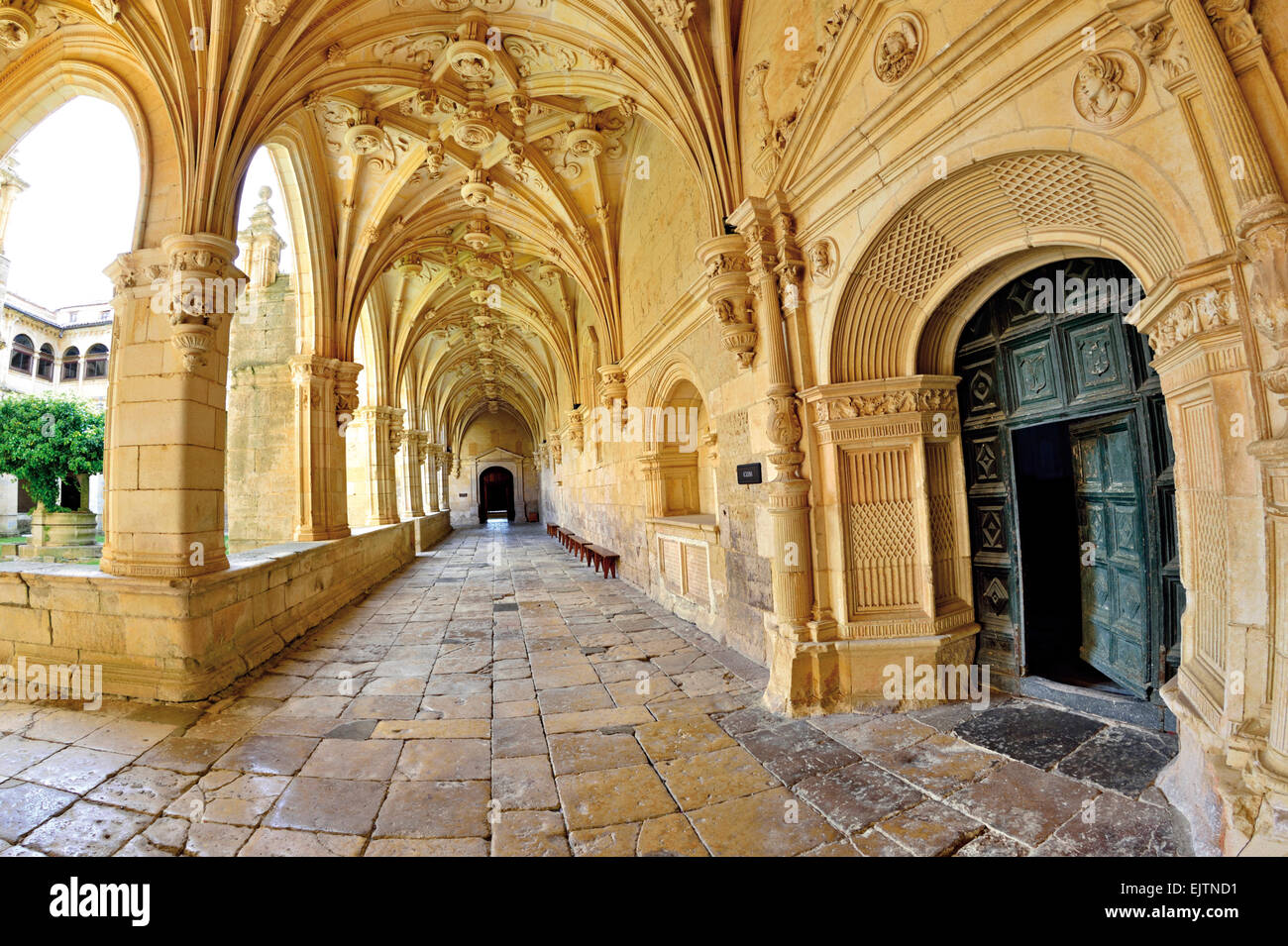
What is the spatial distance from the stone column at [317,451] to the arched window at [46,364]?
73.7 ft

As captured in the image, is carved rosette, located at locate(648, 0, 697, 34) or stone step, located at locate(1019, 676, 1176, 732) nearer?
stone step, located at locate(1019, 676, 1176, 732)

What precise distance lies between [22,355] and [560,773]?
28.9m

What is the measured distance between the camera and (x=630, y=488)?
26.9 ft

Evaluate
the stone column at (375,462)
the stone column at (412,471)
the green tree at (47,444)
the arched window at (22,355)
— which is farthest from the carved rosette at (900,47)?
the arched window at (22,355)

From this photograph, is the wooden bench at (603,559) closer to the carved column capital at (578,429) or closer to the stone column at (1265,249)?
the carved column capital at (578,429)

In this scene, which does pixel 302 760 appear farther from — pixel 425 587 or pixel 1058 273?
pixel 425 587

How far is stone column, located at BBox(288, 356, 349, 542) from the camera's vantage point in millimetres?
7094

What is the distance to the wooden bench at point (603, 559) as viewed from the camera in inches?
348

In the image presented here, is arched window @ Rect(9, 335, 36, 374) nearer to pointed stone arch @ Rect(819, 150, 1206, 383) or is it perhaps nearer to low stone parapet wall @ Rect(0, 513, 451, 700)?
low stone parapet wall @ Rect(0, 513, 451, 700)

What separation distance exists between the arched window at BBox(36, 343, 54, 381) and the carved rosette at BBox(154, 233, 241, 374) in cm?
2526

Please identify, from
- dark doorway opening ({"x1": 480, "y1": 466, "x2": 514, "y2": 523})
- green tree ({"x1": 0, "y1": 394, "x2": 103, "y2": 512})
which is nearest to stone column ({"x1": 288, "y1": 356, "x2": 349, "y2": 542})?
green tree ({"x1": 0, "y1": 394, "x2": 103, "y2": 512})

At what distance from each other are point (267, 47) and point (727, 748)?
259 inches
